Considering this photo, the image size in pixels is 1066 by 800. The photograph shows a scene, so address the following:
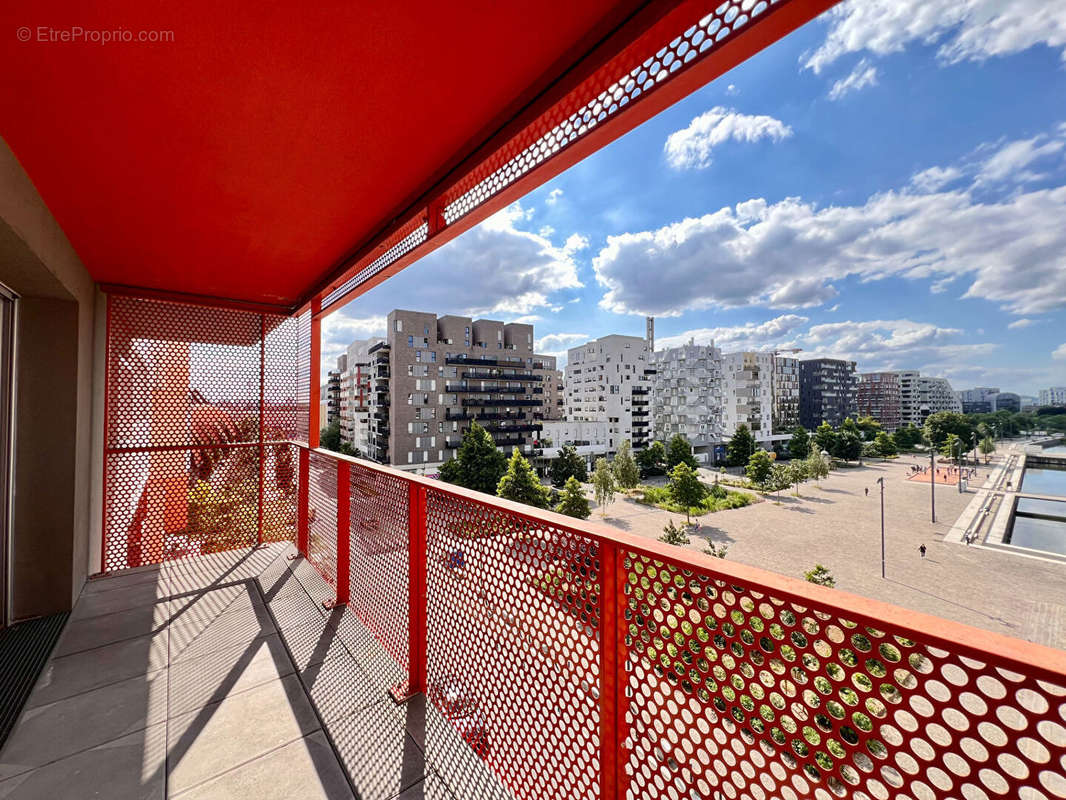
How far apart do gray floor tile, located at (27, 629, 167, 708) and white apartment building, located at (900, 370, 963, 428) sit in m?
90.6

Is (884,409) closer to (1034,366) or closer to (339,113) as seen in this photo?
(1034,366)

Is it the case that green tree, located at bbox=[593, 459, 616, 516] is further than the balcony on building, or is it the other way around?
green tree, located at bbox=[593, 459, 616, 516]

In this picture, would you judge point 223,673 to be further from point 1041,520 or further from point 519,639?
point 1041,520

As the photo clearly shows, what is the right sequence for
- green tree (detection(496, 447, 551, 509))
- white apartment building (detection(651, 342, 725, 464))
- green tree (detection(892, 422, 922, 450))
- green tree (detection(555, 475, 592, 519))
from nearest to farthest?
green tree (detection(496, 447, 551, 509))
green tree (detection(555, 475, 592, 519))
white apartment building (detection(651, 342, 725, 464))
green tree (detection(892, 422, 922, 450))

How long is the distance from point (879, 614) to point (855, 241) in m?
90.2

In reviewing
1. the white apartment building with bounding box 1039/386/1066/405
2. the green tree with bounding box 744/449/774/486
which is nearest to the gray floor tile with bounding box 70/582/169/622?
the green tree with bounding box 744/449/774/486

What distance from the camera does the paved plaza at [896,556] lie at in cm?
1377

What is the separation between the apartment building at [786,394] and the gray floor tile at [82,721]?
54775 millimetres

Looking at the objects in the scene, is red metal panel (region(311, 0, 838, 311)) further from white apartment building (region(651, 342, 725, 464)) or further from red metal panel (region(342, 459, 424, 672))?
white apartment building (region(651, 342, 725, 464))

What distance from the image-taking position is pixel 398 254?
2615mm

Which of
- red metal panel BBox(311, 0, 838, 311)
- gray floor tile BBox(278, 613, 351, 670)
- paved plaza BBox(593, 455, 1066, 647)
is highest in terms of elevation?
red metal panel BBox(311, 0, 838, 311)

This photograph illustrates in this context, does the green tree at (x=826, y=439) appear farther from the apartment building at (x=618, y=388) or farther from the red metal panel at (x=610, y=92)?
the red metal panel at (x=610, y=92)

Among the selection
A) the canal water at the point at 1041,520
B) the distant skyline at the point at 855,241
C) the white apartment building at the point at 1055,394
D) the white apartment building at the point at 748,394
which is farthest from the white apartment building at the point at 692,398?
the white apartment building at the point at 1055,394

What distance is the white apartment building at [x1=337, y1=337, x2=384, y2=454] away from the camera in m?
Answer: 37.5
